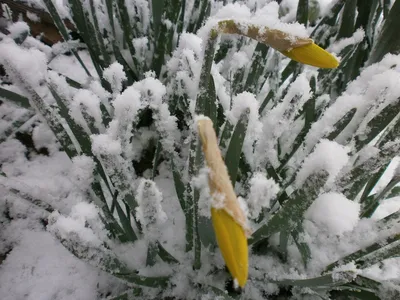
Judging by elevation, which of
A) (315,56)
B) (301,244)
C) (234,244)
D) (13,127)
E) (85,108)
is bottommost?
(13,127)

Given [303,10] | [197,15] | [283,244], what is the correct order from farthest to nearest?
[197,15] < [303,10] < [283,244]

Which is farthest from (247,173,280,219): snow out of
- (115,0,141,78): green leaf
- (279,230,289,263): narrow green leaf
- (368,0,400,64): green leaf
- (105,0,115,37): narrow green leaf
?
(105,0,115,37): narrow green leaf

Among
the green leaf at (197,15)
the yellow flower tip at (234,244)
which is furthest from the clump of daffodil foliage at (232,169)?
the green leaf at (197,15)

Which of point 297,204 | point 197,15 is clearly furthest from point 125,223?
point 197,15

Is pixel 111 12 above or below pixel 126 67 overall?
above

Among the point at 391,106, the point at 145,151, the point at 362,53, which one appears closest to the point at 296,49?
the point at 391,106

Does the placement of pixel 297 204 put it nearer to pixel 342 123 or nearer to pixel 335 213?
pixel 335 213

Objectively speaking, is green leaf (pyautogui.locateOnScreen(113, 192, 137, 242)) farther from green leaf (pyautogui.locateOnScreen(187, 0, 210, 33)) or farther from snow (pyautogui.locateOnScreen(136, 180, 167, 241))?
green leaf (pyautogui.locateOnScreen(187, 0, 210, 33))
